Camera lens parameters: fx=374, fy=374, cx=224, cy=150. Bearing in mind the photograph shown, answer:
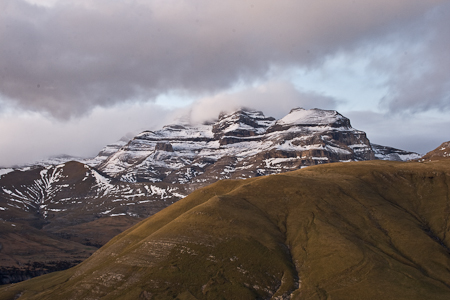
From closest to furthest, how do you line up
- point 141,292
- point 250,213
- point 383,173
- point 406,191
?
1. point 141,292
2. point 250,213
3. point 406,191
4. point 383,173

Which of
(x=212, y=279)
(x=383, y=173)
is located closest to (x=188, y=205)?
(x=212, y=279)

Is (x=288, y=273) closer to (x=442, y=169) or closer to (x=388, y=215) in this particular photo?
(x=388, y=215)

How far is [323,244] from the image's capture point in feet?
340

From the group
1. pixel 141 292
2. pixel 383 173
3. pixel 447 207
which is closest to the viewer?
pixel 141 292

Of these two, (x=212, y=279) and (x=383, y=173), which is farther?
(x=383, y=173)

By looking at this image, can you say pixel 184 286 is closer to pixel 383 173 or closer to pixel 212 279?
pixel 212 279

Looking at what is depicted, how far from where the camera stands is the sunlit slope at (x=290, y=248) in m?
87.9

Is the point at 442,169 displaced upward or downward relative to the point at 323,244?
upward

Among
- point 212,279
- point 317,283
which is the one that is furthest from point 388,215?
point 212,279

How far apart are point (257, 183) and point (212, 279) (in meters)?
60.5

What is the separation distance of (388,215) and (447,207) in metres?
26.2

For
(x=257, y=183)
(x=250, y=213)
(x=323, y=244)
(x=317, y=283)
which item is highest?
(x=257, y=183)

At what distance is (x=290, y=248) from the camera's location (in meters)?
108

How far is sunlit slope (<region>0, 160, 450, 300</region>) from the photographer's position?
87875 mm
